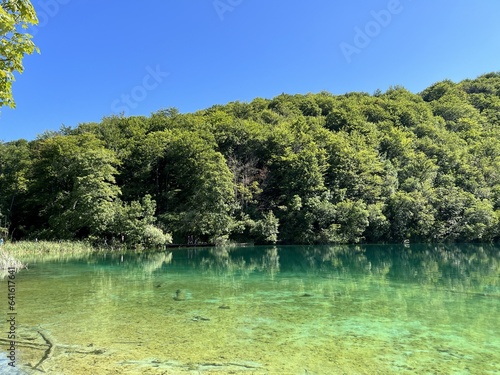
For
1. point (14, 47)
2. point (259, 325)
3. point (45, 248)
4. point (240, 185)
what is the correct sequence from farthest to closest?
point (240, 185)
point (45, 248)
point (259, 325)
point (14, 47)

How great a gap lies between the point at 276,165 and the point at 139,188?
18937mm

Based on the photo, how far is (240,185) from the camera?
48500mm

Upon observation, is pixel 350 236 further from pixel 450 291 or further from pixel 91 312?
pixel 91 312

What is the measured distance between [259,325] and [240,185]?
39.3 meters

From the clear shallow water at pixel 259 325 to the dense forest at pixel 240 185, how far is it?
2419 centimetres

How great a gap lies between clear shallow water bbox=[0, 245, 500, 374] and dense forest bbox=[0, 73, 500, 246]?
24191 mm

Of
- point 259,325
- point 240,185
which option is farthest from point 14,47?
point 240,185

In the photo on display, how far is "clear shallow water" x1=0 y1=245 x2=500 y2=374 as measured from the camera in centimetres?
680

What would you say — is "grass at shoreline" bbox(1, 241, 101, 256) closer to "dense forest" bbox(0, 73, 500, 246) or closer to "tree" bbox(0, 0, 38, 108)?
"dense forest" bbox(0, 73, 500, 246)

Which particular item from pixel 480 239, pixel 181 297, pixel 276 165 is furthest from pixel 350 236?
pixel 181 297

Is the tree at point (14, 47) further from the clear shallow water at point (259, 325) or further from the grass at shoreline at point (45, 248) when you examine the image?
the grass at shoreline at point (45, 248)

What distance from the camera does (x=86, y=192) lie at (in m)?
37.8

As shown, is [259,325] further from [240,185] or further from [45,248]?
[240,185]

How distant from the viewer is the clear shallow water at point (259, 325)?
680 centimetres
